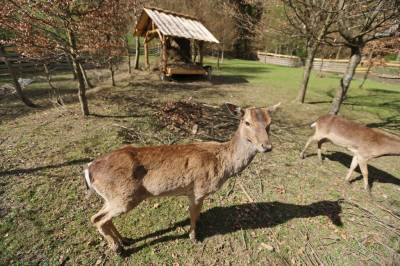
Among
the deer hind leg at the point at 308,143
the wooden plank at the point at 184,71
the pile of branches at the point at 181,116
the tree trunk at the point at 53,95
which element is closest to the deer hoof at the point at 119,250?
the pile of branches at the point at 181,116

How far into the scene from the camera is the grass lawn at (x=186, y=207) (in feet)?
13.1

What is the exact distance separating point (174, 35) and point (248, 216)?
521 inches

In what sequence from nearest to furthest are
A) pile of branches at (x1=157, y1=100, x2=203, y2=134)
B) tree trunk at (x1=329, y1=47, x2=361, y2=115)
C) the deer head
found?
1. the deer head
2. pile of branches at (x1=157, y1=100, x2=203, y2=134)
3. tree trunk at (x1=329, y1=47, x2=361, y2=115)

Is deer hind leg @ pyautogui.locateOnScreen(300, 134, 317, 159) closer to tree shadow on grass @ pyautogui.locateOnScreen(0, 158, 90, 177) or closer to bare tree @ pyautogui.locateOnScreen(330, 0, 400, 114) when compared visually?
bare tree @ pyautogui.locateOnScreen(330, 0, 400, 114)

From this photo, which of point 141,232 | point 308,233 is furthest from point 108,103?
point 308,233

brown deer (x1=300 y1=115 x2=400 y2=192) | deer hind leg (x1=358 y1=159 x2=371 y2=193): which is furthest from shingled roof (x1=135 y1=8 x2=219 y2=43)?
deer hind leg (x1=358 y1=159 x2=371 y2=193)

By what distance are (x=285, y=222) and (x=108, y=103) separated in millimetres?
8836

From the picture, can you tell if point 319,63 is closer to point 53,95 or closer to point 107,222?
point 53,95

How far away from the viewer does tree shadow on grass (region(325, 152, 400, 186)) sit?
22.0 feet

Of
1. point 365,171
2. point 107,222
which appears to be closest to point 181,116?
point 107,222

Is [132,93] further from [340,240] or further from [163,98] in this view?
[340,240]

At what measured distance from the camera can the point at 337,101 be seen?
10055 millimetres

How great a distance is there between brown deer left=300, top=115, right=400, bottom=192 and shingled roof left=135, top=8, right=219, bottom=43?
11.7 meters

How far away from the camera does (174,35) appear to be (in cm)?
1498
